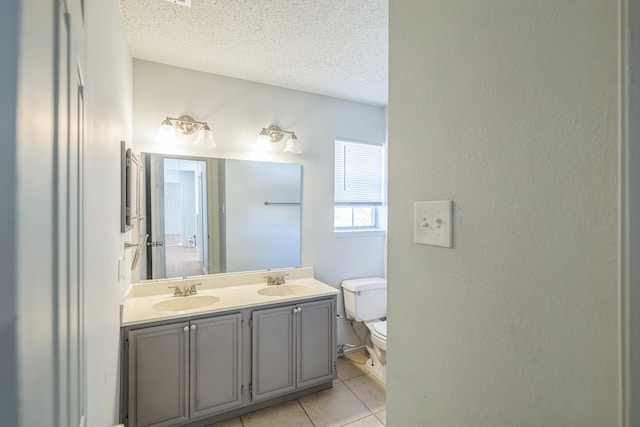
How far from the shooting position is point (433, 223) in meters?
0.83

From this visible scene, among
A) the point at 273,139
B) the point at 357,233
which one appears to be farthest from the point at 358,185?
the point at 273,139

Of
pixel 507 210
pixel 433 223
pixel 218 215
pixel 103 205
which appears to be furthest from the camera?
pixel 218 215

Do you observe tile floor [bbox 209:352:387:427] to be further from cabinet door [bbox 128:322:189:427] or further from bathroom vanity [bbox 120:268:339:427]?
cabinet door [bbox 128:322:189:427]

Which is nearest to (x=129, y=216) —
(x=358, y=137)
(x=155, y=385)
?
(x=155, y=385)

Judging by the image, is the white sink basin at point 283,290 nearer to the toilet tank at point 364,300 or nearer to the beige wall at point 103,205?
the toilet tank at point 364,300

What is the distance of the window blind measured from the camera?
303 cm

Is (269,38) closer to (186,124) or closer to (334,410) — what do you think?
(186,124)

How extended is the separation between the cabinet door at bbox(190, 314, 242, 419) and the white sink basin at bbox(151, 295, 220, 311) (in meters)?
0.29

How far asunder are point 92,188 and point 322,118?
2.19m

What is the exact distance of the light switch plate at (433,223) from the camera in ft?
2.59

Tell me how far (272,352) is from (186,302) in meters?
0.74

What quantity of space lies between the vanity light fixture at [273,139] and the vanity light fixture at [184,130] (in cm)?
41

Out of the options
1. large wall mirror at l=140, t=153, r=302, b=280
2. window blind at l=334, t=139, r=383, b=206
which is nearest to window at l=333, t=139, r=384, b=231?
window blind at l=334, t=139, r=383, b=206

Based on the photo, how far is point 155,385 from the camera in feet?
5.78
